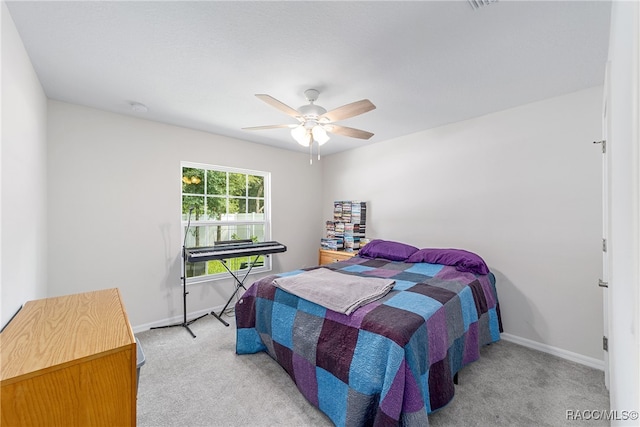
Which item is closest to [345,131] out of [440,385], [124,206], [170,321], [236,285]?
[440,385]

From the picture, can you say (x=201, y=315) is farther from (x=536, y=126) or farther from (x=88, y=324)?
(x=536, y=126)

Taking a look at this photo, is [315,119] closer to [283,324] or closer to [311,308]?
[311,308]

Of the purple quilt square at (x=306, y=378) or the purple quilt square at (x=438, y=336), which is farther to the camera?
the purple quilt square at (x=306, y=378)

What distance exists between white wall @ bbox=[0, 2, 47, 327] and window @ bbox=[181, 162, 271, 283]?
135 centimetres

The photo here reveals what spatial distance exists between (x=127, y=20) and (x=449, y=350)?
280 centimetres

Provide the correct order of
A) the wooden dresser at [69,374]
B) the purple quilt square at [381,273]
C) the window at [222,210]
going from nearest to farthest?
the wooden dresser at [69,374], the purple quilt square at [381,273], the window at [222,210]

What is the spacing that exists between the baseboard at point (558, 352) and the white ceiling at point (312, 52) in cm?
236

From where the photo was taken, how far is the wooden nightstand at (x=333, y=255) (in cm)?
389

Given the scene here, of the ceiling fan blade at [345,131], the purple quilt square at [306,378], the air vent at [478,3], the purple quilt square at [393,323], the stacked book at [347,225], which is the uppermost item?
the air vent at [478,3]

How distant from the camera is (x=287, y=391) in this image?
1.92 meters

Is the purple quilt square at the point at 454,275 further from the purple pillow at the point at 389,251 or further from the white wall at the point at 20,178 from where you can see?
the white wall at the point at 20,178

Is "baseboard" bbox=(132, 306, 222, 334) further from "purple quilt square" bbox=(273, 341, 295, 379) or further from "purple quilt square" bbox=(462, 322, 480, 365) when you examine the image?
"purple quilt square" bbox=(462, 322, 480, 365)

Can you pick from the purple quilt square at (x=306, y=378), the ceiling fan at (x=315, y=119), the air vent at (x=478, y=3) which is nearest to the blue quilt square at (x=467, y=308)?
the purple quilt square at (x=306, y=378)

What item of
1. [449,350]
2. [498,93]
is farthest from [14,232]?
[498,93]
